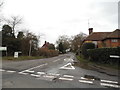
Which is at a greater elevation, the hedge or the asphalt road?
the hedge

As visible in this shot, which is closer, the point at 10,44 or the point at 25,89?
the point at 25,89

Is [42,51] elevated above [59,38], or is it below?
below

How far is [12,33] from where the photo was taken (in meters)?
37.6

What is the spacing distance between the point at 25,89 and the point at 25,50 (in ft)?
94.2

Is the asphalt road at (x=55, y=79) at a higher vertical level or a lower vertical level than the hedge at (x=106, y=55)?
lower

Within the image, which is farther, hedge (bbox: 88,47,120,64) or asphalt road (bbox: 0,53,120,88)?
hedge (bbox: 88,47,120,64)

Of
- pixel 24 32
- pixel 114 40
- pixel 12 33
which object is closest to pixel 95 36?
pixel 114 40

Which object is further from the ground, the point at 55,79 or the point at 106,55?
the point at 106,55

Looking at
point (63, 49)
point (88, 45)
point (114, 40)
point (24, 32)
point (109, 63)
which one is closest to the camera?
point (109, 63)

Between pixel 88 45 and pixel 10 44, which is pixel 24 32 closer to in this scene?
pixel 10 44

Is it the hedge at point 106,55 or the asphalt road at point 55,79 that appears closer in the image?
the asphalt road at point 55,79

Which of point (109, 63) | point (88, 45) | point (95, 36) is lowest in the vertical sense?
point (109, 63)

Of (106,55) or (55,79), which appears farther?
(106,55)

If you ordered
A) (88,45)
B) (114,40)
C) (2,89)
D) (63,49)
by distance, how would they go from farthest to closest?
(63,49), (114,40), (88,45), (2,89)
